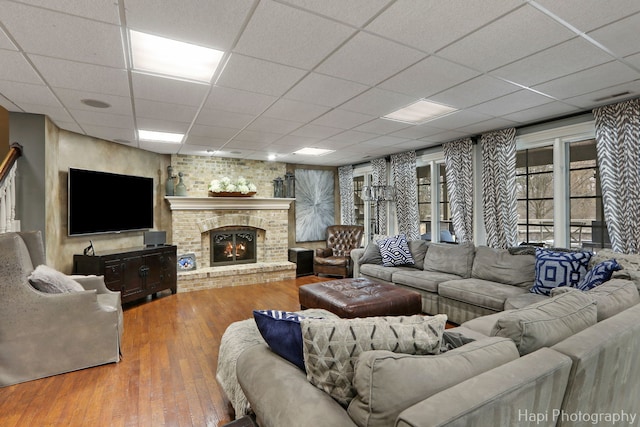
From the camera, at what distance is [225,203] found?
6.20m

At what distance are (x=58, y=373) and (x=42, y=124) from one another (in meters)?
2.63

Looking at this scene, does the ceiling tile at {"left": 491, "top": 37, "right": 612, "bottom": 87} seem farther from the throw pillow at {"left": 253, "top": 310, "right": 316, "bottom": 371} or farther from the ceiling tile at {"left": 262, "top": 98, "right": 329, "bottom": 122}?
the throw pillow at {"left": 253, "top": 310, "right": 316, "bottom": 371}

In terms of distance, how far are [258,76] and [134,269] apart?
3.52m

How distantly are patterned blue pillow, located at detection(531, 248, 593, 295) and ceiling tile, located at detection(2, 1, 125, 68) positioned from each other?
4111mm

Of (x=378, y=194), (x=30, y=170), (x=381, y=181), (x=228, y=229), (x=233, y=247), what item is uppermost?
(x=381, y=181)

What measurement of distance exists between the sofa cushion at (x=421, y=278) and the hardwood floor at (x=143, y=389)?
2.39 m

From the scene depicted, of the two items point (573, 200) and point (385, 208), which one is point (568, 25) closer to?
point (573, 200)

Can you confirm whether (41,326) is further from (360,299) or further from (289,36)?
(289,36)

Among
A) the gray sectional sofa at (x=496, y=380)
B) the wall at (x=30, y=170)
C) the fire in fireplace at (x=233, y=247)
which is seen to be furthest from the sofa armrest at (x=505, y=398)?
the fire in fireplace at (x=233, y=247)

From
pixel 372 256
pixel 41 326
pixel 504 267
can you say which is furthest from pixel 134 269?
pixel 504 267

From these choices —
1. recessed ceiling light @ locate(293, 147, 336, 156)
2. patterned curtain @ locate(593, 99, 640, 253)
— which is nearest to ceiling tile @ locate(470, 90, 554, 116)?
patterned curtain @ locate(593, 99, 640, 253)

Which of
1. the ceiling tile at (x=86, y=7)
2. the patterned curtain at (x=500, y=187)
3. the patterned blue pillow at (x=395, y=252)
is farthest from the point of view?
the patterned blue pillow at (x=395, y=252)

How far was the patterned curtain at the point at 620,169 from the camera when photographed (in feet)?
10.3

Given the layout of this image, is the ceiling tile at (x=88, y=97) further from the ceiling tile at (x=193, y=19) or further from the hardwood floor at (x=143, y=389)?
the hardwood floor at (x=143, y=389)
